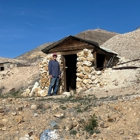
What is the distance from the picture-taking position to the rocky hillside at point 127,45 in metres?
16.3

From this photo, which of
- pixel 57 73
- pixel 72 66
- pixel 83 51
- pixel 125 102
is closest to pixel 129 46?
pixel 72 66

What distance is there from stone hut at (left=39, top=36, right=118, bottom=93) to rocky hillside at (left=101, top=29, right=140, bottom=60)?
2092 millimetres

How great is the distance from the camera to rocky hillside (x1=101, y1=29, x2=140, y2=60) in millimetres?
16322

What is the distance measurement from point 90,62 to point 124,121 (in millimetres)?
6894

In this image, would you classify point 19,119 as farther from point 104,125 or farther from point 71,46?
point 71,46

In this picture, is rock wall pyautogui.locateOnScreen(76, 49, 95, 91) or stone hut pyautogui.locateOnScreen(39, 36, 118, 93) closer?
rock wall pyautogui.locateOnScreen(76, 49, 95, 91)

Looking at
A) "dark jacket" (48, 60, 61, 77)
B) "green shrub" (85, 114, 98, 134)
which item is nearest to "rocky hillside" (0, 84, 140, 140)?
"green shrub" (85, 114, 98, 134)

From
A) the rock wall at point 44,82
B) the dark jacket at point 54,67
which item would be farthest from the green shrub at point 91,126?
the rock wall at point 44,82

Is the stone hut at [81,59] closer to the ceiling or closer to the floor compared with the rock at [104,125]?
closer to the ceiling

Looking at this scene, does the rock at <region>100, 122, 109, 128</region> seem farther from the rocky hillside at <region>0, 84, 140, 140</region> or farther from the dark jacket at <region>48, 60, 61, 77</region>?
the dark jacket at <region>48, 60, 61, 77</region>

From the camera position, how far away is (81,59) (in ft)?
40.2

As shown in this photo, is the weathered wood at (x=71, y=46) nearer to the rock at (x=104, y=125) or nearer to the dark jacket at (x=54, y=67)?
the dark jacket at (x=54, y=67)

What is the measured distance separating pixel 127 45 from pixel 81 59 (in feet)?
22.5

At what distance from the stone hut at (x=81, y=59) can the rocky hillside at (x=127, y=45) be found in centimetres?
209
